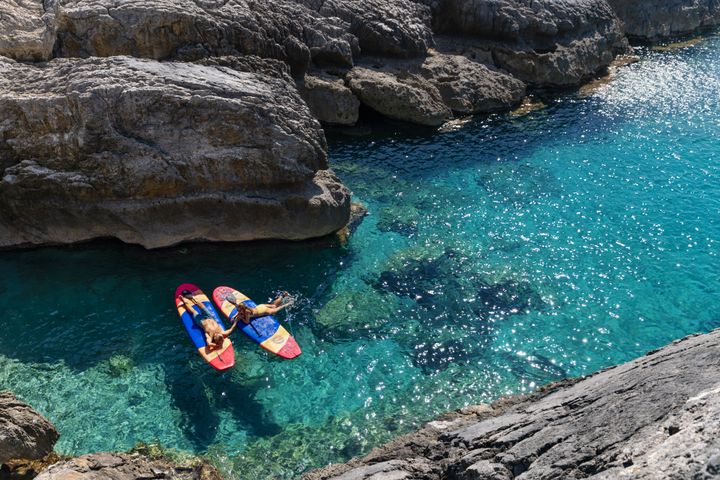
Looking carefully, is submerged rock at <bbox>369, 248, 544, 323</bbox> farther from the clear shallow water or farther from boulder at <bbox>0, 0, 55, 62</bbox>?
boulder at <bbox>0, 0, 55, 62</bbox>

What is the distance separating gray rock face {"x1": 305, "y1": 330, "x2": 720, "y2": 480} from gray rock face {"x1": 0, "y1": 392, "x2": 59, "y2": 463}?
6.43 metres

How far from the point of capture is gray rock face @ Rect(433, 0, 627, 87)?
108 feet

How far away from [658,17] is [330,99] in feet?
95.1

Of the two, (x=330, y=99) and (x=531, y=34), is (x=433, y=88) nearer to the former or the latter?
(x=330, y=99)

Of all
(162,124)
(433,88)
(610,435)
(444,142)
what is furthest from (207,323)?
(433,88)

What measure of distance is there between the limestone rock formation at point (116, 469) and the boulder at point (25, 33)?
18.3 metres

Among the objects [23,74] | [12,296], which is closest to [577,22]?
[23,74]

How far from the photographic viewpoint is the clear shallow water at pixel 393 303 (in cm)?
1484

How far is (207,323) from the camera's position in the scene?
1642cm

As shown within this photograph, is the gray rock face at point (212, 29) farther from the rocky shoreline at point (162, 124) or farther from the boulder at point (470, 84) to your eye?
the boulder at point (470, 84)

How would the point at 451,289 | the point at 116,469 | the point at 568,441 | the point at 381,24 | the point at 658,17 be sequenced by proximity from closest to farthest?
1. the point at 568,441
2. the point at 116,469
3. the point at 451,289
4. the point at 381,24
5. the point at 658,17

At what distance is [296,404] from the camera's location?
1529 cm

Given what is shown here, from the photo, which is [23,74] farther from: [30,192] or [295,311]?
[295,311]

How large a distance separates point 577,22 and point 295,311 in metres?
27.8
